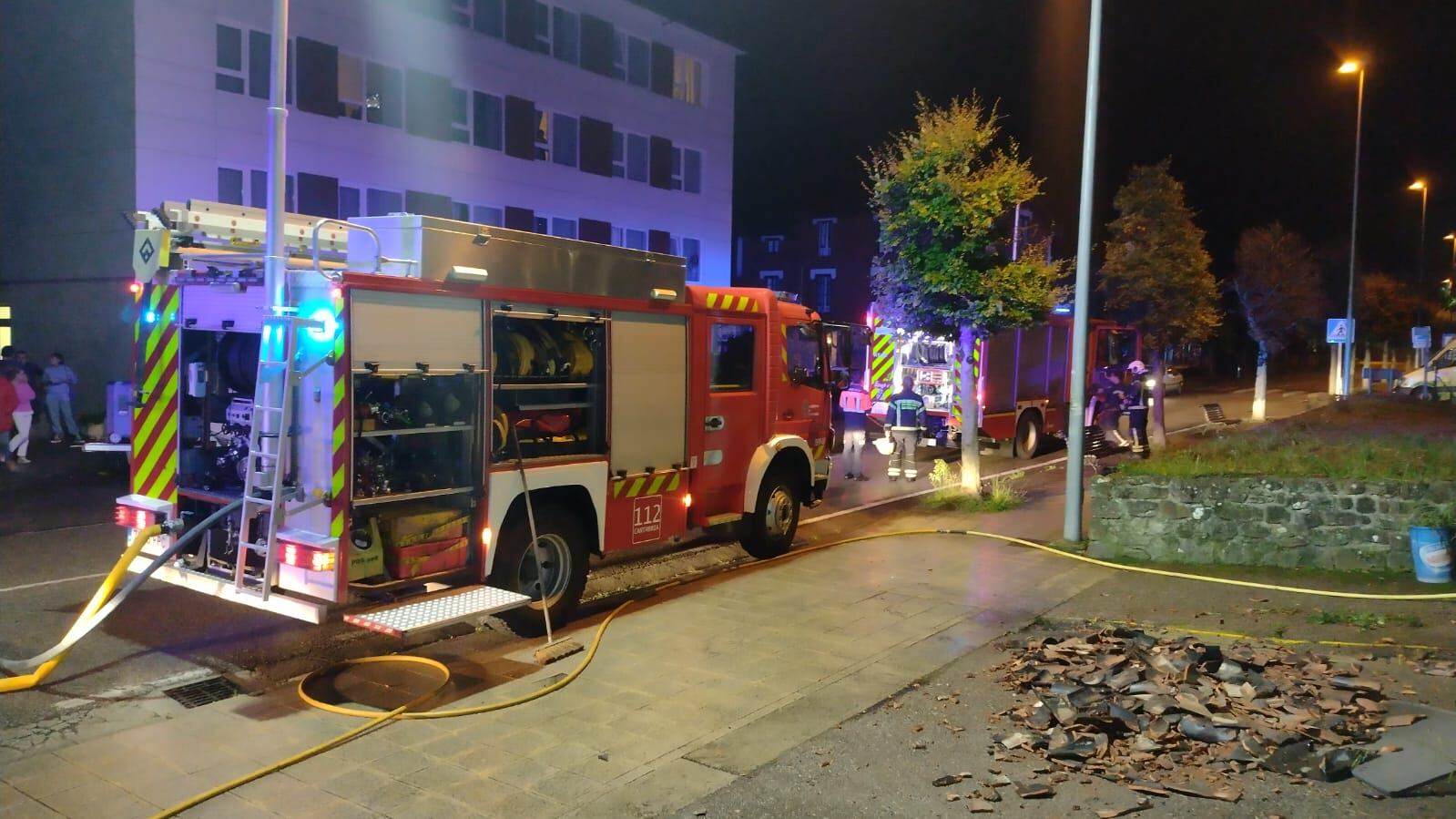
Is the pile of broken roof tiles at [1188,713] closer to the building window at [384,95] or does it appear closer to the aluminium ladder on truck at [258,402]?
the aluminium ladder on truck at [258,402]

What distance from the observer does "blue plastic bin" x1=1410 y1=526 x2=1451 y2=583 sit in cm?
838

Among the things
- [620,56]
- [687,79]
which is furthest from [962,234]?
A: [687,79]

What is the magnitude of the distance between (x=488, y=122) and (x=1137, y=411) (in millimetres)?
18220

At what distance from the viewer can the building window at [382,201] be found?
24.4 metres

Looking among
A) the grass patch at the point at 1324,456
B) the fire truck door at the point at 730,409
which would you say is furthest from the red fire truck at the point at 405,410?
the grass patch at the point at 1324,456

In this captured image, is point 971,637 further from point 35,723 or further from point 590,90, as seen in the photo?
point 590,90

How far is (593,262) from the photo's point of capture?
761 cm

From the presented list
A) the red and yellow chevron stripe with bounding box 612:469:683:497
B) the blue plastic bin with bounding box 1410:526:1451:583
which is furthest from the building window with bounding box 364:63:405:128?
the blue plastic bin with bounding box 1410:526:1451:583

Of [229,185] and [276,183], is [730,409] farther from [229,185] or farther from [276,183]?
[229,185]

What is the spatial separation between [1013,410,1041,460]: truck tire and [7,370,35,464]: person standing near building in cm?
1648

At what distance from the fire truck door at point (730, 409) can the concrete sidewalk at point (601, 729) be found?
3.67ft

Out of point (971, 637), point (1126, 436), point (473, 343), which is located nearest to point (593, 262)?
point (473, 343)

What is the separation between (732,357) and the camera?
30.8 feet

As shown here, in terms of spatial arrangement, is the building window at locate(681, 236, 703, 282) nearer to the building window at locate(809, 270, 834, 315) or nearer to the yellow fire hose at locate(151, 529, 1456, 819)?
the building window at locate(809, 270, 834, 315)
